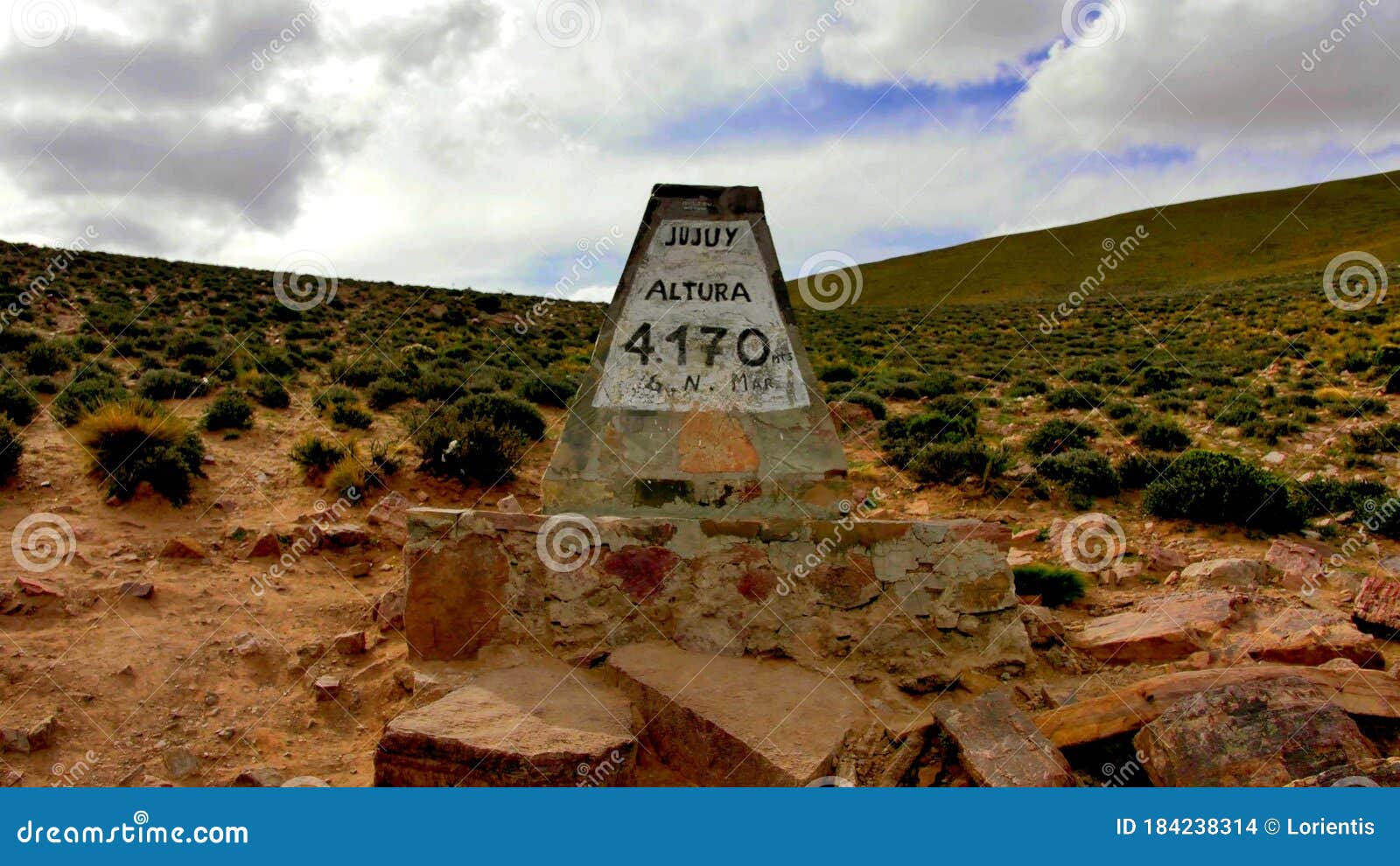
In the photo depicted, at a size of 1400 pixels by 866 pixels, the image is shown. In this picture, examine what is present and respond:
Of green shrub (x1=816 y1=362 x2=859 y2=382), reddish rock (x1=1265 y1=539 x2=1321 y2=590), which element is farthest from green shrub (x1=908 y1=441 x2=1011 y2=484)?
green shrub (x1=816 y1=362 x2=859 y2=382)

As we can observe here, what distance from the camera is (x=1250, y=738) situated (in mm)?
Answer: 3248

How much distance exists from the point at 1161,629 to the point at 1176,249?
68.2 meters

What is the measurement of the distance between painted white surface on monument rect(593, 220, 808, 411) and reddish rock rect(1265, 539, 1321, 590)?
11.5 feet

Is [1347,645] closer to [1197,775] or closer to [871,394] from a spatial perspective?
[1197,775]

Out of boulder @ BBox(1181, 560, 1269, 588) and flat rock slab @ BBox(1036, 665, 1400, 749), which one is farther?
boulder @ BBox(1181, 560, 1269, 588)

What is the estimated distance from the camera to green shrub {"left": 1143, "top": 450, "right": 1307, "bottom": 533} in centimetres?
704

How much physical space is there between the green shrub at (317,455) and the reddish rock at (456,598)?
4.38m

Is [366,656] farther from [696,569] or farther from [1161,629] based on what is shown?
[1161,629]

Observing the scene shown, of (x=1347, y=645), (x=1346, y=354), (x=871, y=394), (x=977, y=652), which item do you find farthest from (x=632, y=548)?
(x=1346, y=354)

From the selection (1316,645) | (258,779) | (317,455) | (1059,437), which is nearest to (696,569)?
(258,779)

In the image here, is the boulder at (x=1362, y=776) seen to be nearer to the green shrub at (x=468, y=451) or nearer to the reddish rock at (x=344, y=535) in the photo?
the reddish rock at (x=344, y=535)

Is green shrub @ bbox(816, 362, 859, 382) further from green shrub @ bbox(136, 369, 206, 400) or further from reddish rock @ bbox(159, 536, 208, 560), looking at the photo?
reddish rock @ bbox(159, 536, 208, 560)

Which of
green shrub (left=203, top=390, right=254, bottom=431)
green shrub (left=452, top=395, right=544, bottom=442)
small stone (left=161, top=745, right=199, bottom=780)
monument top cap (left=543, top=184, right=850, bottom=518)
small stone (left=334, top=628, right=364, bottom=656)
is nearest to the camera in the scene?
small stone (left=161, top=745, right=199, bottom=780)

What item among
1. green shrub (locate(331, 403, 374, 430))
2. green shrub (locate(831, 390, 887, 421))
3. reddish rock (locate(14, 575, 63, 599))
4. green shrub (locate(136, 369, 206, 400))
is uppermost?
green shrub (locate(136, 369, 206, 400))
